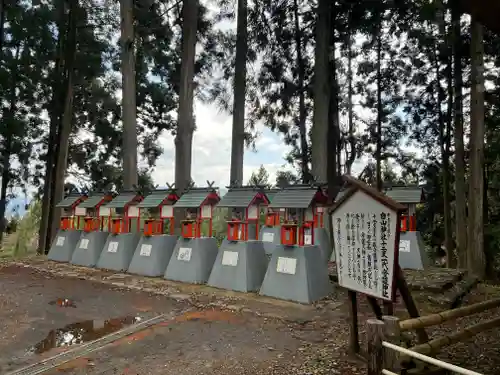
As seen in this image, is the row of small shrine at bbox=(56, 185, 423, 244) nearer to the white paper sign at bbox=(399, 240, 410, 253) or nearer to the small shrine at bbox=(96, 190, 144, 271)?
the small shrine at bbox=(96, 190, 144, 271)

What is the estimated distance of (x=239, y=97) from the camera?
12484 mm

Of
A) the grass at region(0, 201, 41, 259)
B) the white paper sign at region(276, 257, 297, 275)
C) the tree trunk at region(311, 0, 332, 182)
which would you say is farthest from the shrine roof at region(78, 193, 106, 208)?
the tree trunk at region(311, 0, 332, 182)

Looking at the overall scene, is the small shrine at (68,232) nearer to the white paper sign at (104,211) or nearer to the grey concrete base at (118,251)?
the white paper sign at (104,211)

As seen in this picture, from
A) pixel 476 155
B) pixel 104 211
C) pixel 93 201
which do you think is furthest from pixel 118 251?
pixel 476 155

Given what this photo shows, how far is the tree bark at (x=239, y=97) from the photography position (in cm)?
1252

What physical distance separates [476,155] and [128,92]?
30.6 feet

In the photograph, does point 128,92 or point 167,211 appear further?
point 128,92

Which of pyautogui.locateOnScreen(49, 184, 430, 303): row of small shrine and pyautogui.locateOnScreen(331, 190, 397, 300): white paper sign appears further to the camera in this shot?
pyautogui.locateOnScreen(49, 184, 430, 303): row of small shrine

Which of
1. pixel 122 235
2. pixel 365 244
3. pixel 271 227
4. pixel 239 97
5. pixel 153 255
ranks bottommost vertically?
pixel 153 255

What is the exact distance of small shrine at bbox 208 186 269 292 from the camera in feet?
22.3

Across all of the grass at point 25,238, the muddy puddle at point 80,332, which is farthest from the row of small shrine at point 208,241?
the grass at point 25,238

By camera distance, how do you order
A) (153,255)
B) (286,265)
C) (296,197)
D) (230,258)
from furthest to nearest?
(153,255) < (230,258) < (296,197) < (286,265)

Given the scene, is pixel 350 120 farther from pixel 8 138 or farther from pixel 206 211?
pixel 8 138

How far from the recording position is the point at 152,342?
428cm
